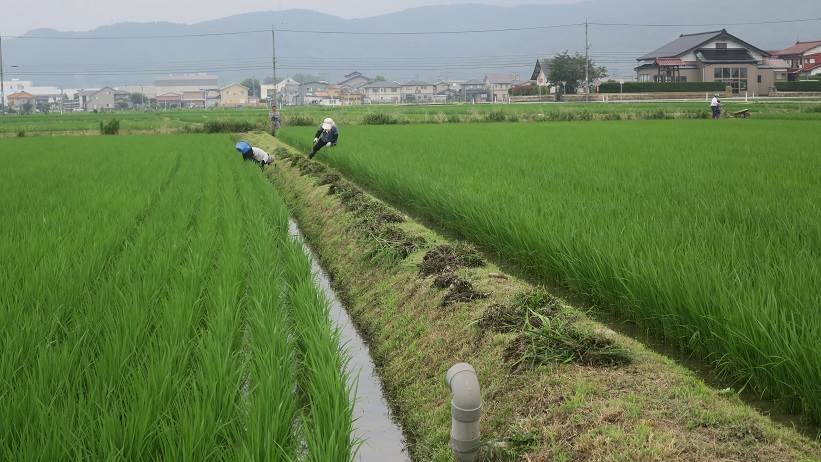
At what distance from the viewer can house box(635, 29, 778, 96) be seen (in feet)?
144

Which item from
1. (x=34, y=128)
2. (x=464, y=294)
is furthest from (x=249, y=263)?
(x=34, y=128)

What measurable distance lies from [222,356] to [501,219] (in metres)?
2.64

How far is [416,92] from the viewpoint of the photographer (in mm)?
88250

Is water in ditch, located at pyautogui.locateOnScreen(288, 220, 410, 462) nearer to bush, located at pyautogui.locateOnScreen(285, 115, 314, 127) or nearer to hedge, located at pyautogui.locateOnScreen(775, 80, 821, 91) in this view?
bush, located at pyautogui.locateOnScreen(285, 115, 314, 127)

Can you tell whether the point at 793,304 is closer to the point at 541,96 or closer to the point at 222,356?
the point at 222,356

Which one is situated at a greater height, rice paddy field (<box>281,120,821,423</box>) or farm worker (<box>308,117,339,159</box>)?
farm worker (<box>308,117,339,159</box>)

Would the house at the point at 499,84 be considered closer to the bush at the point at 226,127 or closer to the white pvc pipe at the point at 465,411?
the bush at the point at 226,127

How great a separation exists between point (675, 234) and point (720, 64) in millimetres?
44203

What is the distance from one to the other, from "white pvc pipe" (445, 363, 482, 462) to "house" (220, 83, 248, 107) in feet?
304

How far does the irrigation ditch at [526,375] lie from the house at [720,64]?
140 feet

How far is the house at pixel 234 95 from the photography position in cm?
9150

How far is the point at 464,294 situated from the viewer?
4.06 meters

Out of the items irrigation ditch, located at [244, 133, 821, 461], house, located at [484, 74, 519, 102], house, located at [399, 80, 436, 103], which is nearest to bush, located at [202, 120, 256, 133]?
irrigation ditch, located at [244, 133, 821, 461]

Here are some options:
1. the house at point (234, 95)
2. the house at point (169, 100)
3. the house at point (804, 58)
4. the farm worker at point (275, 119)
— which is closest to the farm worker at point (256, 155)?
the farm worker at point (275, 119)
